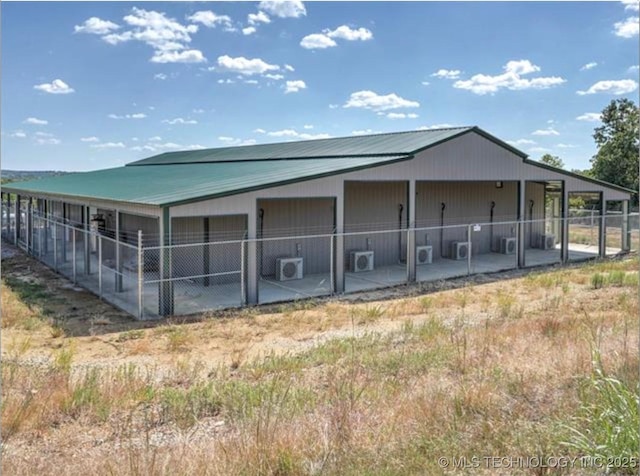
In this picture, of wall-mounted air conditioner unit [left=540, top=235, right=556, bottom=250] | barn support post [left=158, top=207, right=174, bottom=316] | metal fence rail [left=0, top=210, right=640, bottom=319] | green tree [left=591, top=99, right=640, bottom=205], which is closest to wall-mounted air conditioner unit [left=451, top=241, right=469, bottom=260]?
metal fence rail [left=0, top=210, right=640, bottom=319]

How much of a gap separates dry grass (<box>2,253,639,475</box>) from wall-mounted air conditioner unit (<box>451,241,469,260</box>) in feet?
33.1

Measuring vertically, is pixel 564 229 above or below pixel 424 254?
above

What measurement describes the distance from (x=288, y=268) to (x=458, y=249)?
7882 millimetres

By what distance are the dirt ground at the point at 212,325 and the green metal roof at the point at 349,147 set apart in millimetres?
4939

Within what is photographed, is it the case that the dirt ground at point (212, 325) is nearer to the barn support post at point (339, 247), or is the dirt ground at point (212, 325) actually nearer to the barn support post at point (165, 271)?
the barn support post at point (165, 271)

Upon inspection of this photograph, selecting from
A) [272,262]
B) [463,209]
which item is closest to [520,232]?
[463,209]

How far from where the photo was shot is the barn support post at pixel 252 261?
1412 centimetres

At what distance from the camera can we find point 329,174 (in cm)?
1554

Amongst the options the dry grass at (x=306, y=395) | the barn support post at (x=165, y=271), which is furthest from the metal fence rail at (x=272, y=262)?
the dry grass at (x=306, y=395)

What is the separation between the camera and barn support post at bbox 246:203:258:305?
1412 centimetres

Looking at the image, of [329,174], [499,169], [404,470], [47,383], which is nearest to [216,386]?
[47,383]

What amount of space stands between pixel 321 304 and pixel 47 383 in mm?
7843

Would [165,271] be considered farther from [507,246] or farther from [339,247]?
[507,246]

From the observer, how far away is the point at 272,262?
58.5 ft
